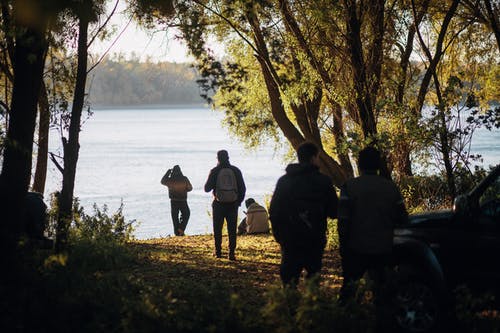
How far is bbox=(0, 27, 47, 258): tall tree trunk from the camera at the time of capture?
7781 millimetres

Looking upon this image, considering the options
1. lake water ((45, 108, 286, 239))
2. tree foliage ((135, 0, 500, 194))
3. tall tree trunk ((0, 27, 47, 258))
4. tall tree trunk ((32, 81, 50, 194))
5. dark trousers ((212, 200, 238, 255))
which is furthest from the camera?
lake water ((45, 108, 286, 239))

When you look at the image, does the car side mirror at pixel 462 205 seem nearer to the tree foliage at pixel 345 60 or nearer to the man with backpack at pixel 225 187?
the tree foliage at pixel 345 60

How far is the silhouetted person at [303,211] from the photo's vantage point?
6.96 meters

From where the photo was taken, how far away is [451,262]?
6.67 m

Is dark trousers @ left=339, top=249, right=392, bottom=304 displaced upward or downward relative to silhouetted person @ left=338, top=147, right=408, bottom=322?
downward

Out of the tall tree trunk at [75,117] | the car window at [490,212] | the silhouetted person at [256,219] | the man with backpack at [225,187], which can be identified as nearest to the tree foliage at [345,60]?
the man with backpack at [225,187]

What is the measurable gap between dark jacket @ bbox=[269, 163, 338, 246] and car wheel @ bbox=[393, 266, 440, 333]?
0.86 m

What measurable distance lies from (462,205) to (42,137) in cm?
1393

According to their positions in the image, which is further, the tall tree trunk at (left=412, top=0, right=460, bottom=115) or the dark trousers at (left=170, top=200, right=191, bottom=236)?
the dark trousers at (left=170, top=200, right=191, bottom=236)

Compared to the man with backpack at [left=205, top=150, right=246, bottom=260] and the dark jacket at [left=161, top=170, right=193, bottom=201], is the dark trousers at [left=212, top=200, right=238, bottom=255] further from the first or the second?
the dark jacket at [left=161, top=170, right=193, bottom=201]

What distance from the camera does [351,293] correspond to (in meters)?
6.21

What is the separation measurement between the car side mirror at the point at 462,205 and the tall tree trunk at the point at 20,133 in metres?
4.12

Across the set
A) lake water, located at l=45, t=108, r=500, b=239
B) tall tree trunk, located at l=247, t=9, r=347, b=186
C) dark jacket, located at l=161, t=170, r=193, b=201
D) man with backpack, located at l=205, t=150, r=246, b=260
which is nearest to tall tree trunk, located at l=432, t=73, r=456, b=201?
man with backpack, located at l=205, t=150, r=246, b=260

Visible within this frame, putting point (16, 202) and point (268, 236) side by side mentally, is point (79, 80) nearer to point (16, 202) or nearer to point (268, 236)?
point (16, 202)
